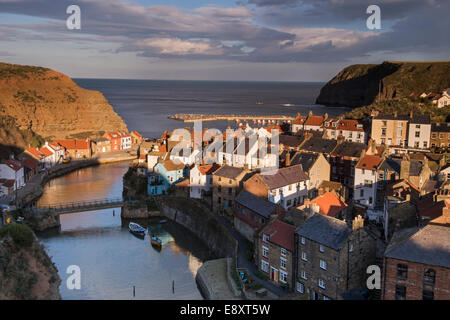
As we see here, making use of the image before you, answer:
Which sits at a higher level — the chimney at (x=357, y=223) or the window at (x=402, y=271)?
the chimney at (x=357, y=223)

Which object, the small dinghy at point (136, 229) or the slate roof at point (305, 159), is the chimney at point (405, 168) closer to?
the slate roof at point (305, 159)

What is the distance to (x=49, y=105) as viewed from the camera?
10719cm

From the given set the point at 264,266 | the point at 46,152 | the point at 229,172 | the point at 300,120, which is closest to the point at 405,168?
the point at 229,172

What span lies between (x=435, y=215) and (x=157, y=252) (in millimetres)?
22793

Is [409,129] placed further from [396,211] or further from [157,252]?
[157,252]

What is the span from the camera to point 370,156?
42875 millimetres

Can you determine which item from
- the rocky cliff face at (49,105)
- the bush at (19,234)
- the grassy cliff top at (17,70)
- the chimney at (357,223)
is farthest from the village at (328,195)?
the grassy cliff top at (17,70)

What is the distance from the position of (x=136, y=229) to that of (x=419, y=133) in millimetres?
39845

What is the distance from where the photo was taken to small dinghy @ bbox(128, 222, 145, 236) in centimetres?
4216

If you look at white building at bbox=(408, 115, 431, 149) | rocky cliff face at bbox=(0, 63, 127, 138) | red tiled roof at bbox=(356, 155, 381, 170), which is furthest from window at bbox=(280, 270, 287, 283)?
rocky cliff face at bbox=(0, 63, 127, 138)

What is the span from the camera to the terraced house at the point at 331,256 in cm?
2417

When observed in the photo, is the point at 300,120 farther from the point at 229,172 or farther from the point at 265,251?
the point at 265,251

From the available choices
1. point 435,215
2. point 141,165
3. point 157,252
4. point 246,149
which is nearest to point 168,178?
point 141,165

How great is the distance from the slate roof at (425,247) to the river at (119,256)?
14.4m
